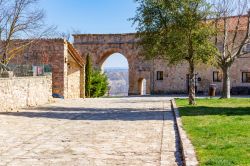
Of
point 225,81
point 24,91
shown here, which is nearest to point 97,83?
point 225,81

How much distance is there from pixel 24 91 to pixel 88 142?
34.1ft

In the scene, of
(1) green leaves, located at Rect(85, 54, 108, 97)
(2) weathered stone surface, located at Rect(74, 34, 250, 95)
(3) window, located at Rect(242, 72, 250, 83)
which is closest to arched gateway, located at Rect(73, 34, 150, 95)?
(2) weathered stone surface, located at Rect(74, 34, 250, 95)

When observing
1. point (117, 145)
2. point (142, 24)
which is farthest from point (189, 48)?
point (117, 145)

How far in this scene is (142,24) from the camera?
63.1 ft

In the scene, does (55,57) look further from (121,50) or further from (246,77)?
(246,77)

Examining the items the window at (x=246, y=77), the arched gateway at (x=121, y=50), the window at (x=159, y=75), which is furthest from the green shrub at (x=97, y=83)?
the window at (x=246, y=77)

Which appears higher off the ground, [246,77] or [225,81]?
[246,77]

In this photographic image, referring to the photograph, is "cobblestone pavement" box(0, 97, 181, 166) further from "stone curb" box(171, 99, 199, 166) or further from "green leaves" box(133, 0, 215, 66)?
"green leaves" box(133, 0, 215, 66)

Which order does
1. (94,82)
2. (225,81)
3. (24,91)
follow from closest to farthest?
1. (24,91)
2. (225,81)
3. (94,82)

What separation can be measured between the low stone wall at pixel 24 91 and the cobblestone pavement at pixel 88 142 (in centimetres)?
317

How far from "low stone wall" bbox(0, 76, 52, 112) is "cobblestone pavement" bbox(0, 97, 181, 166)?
125 inches

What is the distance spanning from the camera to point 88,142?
→ 351 inches

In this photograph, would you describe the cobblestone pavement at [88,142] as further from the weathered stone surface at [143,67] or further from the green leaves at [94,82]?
the weathered stone surface at [143,67]

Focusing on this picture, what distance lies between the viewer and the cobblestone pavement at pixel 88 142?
703 centimetres
